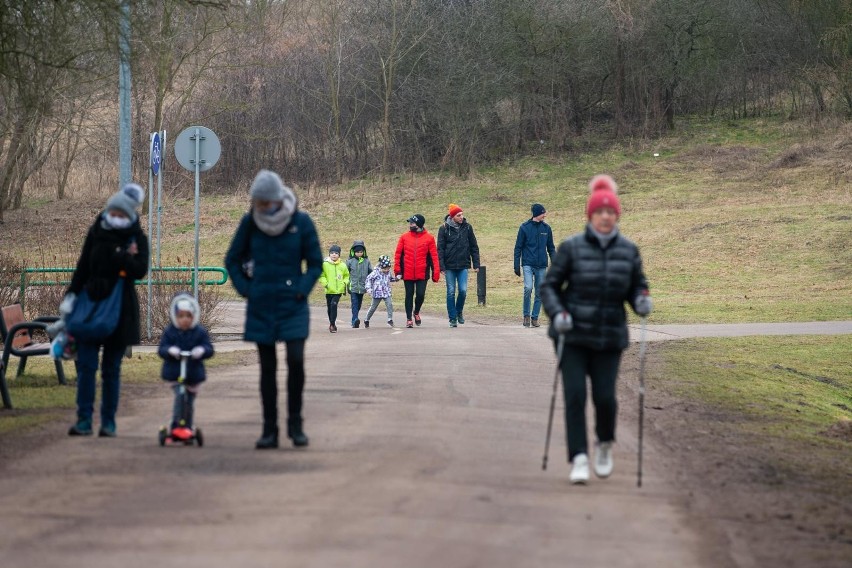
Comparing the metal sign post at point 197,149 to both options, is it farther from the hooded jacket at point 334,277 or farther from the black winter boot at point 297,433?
the black winter boot at point 297,433

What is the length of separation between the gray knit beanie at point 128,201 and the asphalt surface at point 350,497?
1.70 metres

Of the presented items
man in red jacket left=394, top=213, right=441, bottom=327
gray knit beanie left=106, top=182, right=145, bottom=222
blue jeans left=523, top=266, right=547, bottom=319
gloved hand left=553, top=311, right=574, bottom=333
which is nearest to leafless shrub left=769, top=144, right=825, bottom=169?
blue jeans left=523, top=266, right=547, bottom=319

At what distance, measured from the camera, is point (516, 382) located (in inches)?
546

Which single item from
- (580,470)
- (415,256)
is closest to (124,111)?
(415,256)

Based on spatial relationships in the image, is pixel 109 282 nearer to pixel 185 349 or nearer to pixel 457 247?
pixel 185 349

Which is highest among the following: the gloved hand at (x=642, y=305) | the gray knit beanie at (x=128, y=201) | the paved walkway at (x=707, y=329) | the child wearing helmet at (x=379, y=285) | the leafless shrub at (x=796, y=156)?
the leafless shrub at (x=796, y=156)

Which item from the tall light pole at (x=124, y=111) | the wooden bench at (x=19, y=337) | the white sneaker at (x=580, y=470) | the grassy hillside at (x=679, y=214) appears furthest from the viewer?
the grassy hillside at (x=679, y=214)

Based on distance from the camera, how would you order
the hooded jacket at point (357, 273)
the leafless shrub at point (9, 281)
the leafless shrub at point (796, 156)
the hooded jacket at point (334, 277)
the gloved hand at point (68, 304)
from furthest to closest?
the leafless shrub at point (796, 156) < the hooded jacket at point (357, 273) < the hooded jacket at point (334, 277) < the leafless shrub at point (9, 281) < the gloved hand at point (68, 304)

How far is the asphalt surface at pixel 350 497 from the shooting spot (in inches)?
239

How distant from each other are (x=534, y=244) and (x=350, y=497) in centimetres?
1485

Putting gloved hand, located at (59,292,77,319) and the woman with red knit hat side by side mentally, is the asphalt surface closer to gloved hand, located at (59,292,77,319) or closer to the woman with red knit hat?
the woman with red knit hat

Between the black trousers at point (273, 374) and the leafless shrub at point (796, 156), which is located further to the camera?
the leafless shrub at point (796, 156)

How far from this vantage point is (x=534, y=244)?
71.6 ft

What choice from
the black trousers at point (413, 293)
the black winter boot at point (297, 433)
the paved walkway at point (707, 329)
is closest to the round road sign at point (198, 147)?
the paved walkway at point (707, 329)
